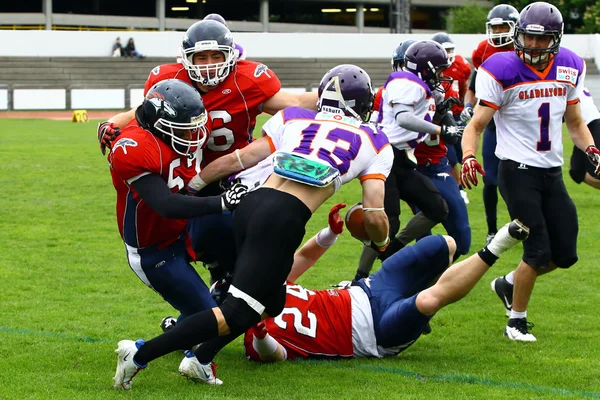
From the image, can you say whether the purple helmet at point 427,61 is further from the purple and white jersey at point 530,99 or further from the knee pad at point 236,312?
the knee pad at point 236,312

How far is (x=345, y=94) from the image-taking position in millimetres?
4543

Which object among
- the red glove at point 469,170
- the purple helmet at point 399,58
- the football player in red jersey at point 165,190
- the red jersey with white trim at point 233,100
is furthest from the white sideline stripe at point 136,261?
the purple helmet at point 399,58

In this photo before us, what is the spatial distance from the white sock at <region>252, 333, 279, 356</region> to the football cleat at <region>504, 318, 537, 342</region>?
1426 millimetres

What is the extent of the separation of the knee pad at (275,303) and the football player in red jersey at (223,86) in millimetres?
1301

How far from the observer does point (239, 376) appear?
4.57m

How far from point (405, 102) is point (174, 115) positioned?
2.60 m

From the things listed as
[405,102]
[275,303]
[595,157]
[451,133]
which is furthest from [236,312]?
[451,133]

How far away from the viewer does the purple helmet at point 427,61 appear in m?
6.59

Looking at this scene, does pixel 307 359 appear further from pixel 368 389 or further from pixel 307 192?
pixel 307 192

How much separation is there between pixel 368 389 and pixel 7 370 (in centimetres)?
169

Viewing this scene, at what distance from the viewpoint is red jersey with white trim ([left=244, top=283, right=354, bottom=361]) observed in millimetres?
4781

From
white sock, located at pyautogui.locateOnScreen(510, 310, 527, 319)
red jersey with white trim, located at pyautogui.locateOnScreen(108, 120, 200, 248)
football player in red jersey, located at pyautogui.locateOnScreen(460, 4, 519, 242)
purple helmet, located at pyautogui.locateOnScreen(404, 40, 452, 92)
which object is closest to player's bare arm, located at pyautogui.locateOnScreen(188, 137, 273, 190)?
red jersey with white trim, located at pyautogui.locateOnScreen(108, 120, 200, 248)

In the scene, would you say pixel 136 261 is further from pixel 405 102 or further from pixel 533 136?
pixel 405 102

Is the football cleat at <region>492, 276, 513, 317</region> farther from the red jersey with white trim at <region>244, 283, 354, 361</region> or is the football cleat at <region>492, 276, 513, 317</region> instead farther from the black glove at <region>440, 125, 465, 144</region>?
the red jersey with white trim at <region>244, 283, 354, 361</region>
